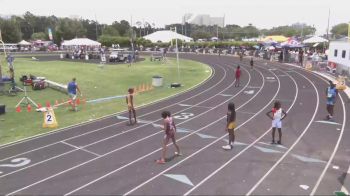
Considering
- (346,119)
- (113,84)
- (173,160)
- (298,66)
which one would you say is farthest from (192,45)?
(173,160)

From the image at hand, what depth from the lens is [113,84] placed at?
31734mm

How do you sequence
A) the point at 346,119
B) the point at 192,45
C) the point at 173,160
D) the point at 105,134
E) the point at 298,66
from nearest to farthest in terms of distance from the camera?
the point at 173,160, the point at 105,134, the point at 346,119, the point at 298,66, the point at 192,45

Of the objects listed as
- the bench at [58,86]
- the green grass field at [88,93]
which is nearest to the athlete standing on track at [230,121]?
the green grass field at [88,93]

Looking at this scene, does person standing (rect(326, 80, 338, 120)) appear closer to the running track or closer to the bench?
the running track

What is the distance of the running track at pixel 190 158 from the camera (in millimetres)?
10906

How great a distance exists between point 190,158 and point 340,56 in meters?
29.5

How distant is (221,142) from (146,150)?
3102 mm

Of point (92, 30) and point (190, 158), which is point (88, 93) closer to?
point (190, 158)

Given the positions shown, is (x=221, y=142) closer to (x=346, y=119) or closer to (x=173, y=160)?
(x=173, y=160)

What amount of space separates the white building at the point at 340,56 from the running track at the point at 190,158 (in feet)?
41.4

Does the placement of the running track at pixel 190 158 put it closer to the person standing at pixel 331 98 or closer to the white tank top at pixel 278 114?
the person standing at pixel 331 98

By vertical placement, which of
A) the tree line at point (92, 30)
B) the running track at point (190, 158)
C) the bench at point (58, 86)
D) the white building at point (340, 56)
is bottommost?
the running track at point (190, 158)

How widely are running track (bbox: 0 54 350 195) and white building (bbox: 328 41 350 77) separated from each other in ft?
41.4

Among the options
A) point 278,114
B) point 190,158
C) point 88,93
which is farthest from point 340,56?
point 190,158
